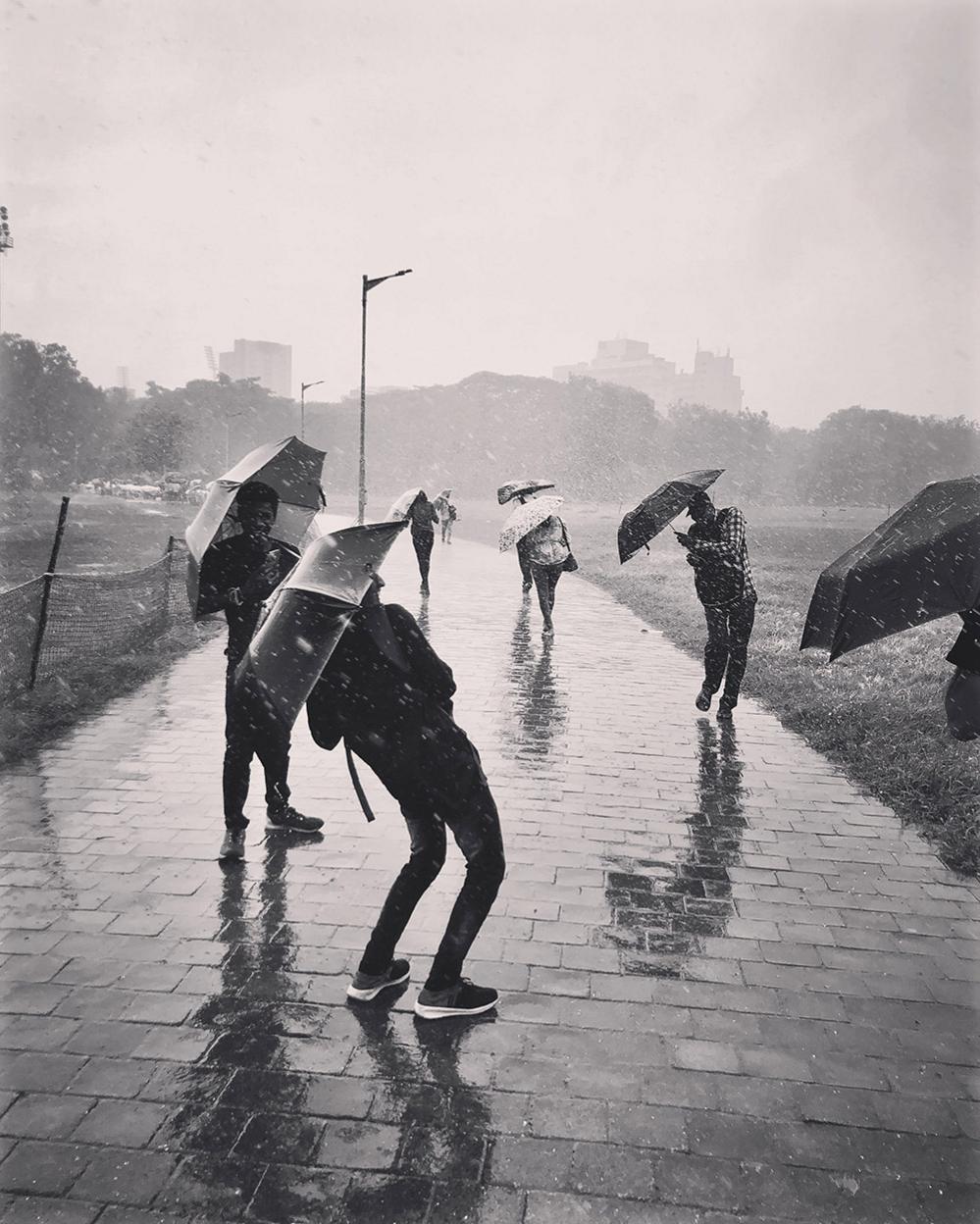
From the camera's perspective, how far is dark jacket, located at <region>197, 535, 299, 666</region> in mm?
4383

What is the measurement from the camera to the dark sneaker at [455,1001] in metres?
3.08

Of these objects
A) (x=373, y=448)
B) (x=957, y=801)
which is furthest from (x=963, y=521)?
(x=373, y=448)

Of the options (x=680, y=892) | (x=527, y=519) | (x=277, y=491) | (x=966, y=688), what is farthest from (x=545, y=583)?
(x=966, y=688)

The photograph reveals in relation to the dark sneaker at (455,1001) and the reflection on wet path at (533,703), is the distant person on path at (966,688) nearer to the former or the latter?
the dark sneaker at (455,1001)

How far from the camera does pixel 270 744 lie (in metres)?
2.39

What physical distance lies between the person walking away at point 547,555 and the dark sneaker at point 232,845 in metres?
6.91

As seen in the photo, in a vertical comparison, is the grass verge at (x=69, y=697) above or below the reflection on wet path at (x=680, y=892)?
above

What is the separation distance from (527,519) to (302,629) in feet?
28.1

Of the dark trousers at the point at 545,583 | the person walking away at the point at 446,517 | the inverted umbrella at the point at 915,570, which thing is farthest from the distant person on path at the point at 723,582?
the person walking away at the point at 446,517

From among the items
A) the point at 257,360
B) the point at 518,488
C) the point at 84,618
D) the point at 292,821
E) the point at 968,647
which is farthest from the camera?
the point at 257,360

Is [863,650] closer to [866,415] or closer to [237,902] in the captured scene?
[237,902]

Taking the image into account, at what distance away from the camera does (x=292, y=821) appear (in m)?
4.80

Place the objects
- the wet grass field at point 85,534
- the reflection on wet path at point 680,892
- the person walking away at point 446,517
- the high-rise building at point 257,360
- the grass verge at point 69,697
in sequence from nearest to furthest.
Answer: the reflection on wet path at point 680,892
the grass verge at point 69,697
the wet grass field at point 85,534
the person walking away at point 446,517
the high-rise building at point 257,360

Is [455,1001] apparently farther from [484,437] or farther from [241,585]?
[484,437]
